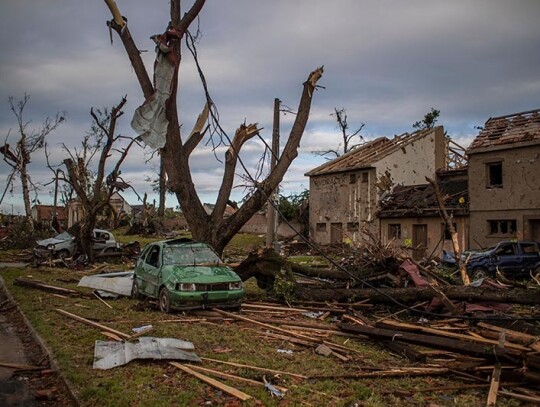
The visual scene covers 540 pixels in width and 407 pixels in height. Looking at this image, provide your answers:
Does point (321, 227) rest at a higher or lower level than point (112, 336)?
higher

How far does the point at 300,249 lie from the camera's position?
34.4 m

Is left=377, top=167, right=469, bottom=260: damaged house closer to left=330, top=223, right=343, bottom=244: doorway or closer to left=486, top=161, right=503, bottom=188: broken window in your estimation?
left=486, top=161, right=503, bottom=188: broken window

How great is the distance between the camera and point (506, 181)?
2466cm

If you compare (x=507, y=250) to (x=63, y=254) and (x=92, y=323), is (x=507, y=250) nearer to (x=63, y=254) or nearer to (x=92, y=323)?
(x=92, y=323)

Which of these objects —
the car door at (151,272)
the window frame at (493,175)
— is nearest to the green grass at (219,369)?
the car door at (151,272)

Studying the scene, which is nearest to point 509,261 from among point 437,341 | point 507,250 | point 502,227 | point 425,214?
point 507,250

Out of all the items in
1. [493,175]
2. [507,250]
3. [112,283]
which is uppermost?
[493,175]

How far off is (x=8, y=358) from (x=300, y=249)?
27456 millimetres

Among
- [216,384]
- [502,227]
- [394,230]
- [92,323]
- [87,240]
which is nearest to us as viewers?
[216,384]

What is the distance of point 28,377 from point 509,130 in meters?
25.8

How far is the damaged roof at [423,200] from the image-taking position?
27297 mm

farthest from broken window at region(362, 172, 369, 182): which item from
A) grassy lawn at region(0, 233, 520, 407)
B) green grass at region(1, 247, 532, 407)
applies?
green grass at region(1, 247, 532, 407)

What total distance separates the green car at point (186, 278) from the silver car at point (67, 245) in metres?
13.0

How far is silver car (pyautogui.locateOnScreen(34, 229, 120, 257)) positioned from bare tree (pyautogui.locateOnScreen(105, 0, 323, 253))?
536 inches
